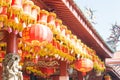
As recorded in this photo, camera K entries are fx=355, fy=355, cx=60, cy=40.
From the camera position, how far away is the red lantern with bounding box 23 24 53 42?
4.22 metres

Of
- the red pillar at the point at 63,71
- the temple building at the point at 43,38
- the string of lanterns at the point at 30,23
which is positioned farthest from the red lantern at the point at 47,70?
the string of lanterns at the point at 30,23

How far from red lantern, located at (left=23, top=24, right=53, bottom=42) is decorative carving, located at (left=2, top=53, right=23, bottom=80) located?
0.34 meters

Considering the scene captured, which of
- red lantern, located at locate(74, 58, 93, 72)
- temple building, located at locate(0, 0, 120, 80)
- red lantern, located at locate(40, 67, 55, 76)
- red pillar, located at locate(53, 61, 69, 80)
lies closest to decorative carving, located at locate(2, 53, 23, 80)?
temple building, located at locate(0, 0, 120, 80)

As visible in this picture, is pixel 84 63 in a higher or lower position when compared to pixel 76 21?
lower

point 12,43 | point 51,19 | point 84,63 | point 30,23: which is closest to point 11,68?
point 12,43

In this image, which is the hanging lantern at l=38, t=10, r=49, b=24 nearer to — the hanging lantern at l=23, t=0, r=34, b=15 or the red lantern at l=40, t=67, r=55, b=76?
the hanging lantern at l=23, t=0, r=34, b=15

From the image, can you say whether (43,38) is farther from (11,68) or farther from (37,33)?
(11,68)

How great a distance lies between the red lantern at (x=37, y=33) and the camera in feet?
13.9

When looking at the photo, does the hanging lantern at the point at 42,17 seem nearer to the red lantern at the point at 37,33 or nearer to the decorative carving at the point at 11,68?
the red lantern at the point at 37,33

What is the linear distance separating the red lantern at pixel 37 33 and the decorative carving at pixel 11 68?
0.34 meters

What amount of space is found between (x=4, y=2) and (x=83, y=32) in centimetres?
352

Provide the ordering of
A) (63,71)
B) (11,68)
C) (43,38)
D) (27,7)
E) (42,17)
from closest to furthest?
(11,68) → (27,7) → (43,38) → (42,17) → (63,71)

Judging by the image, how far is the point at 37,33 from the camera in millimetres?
4219

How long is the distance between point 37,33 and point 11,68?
1.76 ft
